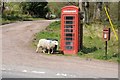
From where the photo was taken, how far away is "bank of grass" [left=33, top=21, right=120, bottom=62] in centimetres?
1698

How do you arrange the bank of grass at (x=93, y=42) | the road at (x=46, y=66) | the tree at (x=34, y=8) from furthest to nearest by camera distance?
1. the tree at (x=34, y=8)
2. the bank of grass at (x=93, y=42)
3. the road at (x=46, y=66)

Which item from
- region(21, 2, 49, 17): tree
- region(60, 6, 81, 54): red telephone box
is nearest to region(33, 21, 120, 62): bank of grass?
region(60, 6, 81, 54): red telephone box

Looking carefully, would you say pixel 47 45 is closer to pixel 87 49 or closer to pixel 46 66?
pixel 87 49

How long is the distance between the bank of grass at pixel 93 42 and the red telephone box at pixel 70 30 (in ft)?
1.81

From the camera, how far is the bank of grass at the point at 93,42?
55.7 feet

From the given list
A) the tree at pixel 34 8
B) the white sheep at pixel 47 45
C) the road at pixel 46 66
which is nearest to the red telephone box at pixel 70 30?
the white sheep at pixel 47 45

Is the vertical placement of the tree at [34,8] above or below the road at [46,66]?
above

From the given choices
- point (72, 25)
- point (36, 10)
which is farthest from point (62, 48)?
point (36, 10)

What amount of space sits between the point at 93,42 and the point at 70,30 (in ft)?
10.7

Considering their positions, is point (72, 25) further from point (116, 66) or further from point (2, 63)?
point (2, 63)

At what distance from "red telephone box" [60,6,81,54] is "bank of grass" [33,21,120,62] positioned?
55 centimetres

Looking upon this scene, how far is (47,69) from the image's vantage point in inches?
489

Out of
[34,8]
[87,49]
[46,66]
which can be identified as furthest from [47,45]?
[34,8]

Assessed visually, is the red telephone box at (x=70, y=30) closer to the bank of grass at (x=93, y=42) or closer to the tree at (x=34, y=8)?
the bank of grass at (x=93, y=42)
